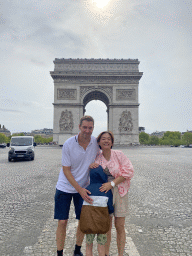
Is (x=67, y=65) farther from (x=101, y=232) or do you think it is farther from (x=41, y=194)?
(x=101, y=232)

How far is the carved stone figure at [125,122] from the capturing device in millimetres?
30703

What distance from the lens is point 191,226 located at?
9.83ft

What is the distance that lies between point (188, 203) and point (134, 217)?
1.46 m

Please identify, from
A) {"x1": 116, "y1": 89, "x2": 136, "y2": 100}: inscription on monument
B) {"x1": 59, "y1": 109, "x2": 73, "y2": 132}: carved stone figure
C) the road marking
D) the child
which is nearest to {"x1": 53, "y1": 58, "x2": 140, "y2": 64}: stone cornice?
{"x1": 116, "y1": 89, "x2": 136, "y2": 100}: inscription on monument

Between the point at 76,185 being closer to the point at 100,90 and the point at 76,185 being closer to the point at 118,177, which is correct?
the point at 118,177

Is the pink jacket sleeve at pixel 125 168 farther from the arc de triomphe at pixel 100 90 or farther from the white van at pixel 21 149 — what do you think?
the arc de triomphe at pixel 100 90

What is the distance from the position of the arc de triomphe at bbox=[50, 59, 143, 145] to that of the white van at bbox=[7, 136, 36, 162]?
1819cm

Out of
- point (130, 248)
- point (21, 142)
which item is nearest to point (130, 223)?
point (130, 248)

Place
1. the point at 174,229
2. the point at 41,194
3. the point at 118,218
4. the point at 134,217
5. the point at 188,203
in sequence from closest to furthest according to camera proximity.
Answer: the point at 118,218
the point at 174,229
the point at 134,217
the point at 188,203
the point at 41,194

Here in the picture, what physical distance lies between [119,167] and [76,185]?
503 mm

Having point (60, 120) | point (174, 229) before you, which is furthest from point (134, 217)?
point (60, 120)

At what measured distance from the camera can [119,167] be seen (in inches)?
85.1

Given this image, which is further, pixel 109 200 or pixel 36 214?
pixel 36 214

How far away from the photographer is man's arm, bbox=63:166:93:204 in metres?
1.95
